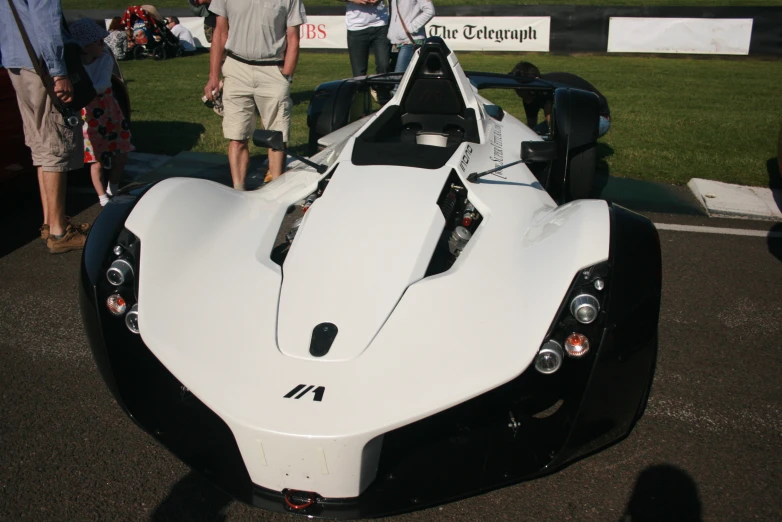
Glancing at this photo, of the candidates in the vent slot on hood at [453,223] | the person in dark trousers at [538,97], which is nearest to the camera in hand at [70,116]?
the vent slot on hood at [453,223]

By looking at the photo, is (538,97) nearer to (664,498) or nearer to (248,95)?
(248,95)

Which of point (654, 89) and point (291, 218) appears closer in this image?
point (291, 218)

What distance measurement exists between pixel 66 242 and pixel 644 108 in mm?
7864

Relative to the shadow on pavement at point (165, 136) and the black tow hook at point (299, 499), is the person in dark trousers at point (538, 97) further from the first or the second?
the black tow hook at point (299, 499)

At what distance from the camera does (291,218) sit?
4.16 m

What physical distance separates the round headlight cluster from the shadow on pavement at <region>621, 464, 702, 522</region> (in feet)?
2.28

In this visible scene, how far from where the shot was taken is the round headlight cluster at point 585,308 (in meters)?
2.48

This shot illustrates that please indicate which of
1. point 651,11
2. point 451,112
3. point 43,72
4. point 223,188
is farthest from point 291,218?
point 651,11

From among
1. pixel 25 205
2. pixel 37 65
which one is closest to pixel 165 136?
pixel 25 205

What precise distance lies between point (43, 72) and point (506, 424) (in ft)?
11.9

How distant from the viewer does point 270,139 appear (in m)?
3.70

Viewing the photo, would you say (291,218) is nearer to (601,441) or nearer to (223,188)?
(223,188)

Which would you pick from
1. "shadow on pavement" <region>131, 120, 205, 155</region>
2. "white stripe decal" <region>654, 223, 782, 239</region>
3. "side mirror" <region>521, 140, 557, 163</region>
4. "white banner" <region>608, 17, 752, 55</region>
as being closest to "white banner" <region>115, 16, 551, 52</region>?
"white banner" <region>608, 17, 752, 55</region>

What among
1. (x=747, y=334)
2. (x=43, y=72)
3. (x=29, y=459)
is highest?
(x=43, y=72)
